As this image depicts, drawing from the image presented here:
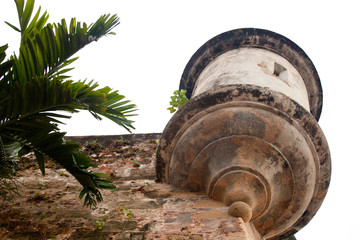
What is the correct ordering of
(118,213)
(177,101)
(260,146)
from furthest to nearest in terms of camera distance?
(177,101)
(260,146)
(118,213)

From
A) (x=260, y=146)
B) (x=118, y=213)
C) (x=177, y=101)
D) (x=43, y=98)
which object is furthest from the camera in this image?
(x=177, y=101)

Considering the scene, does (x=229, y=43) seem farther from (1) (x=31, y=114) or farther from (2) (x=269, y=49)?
(1) (x=31, y=114)

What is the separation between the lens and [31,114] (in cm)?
242

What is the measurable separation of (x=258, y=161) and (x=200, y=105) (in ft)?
2.61

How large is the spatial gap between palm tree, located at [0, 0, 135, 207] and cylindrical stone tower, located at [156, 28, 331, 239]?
90 cm

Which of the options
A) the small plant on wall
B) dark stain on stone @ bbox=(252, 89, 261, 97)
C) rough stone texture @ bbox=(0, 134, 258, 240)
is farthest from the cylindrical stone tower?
the small plant on wall

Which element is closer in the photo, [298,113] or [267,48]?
[298,113]

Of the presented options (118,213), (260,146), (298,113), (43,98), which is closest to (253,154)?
(260,146)

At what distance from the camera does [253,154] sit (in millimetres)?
3152

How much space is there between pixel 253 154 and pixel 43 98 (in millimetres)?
1955

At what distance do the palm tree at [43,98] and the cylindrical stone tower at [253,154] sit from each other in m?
0.90

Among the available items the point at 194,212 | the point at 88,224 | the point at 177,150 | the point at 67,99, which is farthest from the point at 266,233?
the point at 67,99

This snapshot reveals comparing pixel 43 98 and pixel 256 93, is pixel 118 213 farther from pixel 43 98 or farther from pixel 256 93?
pixel 256 93

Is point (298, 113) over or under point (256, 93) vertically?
under
